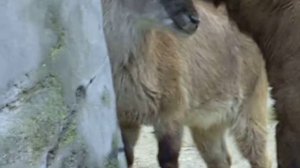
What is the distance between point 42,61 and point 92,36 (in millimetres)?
326

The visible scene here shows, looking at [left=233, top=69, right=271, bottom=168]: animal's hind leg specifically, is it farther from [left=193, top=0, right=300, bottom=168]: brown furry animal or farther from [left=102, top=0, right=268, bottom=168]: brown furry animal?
[left=193, top=0, right=300, bottom=168]: brown furry animal

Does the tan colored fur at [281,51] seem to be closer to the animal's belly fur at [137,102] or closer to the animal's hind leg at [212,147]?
the animal's belly fur at [137,102]

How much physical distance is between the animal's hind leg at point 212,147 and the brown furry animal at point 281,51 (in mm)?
2705

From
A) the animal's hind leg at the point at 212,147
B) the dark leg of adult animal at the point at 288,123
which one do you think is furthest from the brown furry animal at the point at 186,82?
the dark leg of adult animal at the point at 288,123

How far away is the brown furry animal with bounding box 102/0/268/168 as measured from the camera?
574cm

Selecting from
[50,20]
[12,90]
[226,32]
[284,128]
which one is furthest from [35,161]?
[226,32]

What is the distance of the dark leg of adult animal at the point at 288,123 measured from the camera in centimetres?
428

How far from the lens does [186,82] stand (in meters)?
6.37

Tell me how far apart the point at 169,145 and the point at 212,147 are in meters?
1.10

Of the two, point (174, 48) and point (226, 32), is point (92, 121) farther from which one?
point (226, 32)

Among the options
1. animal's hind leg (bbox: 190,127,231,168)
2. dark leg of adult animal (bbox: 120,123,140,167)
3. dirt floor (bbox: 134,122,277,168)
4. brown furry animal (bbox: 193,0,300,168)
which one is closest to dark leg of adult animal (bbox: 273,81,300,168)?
brown furry animal (bbox: 193,0,300,168)

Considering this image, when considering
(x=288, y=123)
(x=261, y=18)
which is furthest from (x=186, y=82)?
(x=288, y=123)

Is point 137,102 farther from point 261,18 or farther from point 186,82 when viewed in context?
point 261,18

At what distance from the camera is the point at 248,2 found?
14.7 ft
